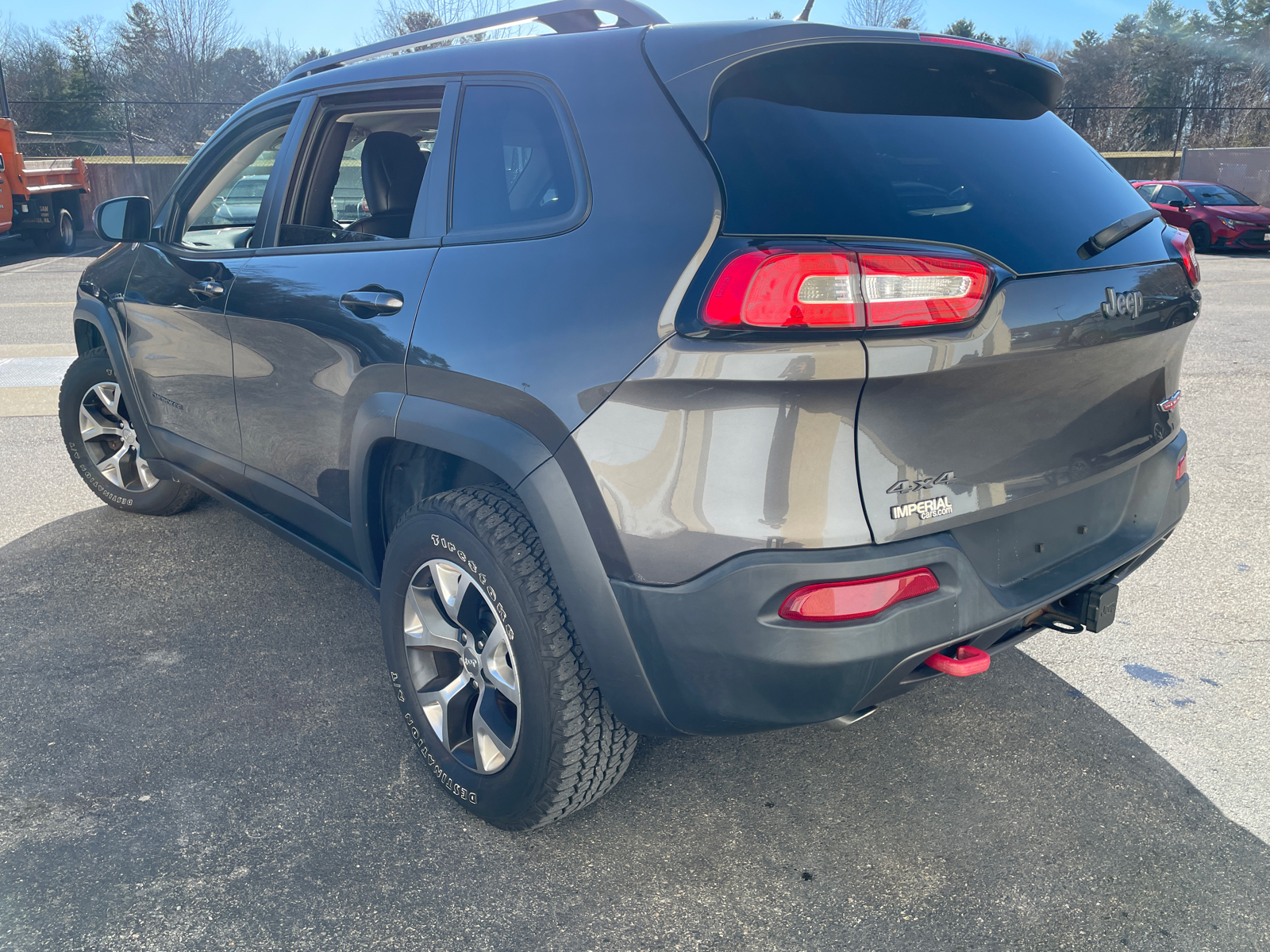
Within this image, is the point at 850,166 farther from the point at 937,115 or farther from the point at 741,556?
the point at 741,556

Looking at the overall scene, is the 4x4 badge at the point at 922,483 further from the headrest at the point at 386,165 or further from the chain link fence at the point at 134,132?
the chain link fence at the point at 134,132

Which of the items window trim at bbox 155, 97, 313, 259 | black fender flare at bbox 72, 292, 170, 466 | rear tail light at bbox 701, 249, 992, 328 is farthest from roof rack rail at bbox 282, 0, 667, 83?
black fender flare at bbox 72, 292, 170, 466

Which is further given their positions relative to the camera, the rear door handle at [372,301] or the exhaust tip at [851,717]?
the rear door handle at [372,301]

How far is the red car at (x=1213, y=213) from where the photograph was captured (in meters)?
17.8

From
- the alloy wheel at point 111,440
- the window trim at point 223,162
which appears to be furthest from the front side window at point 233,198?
the alloy wheel at point 111,440

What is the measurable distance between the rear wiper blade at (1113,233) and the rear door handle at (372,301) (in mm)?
1561

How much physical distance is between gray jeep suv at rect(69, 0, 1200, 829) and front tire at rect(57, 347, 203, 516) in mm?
1941

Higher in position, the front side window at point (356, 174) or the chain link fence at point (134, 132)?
the chain link fence at point (134, 132)

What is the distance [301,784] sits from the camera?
2.55 m

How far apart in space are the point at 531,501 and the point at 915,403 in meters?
0.80

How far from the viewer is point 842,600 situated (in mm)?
1808

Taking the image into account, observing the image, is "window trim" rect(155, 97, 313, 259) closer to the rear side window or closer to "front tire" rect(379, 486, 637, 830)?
the rear side window

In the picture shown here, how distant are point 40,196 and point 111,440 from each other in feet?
47.8

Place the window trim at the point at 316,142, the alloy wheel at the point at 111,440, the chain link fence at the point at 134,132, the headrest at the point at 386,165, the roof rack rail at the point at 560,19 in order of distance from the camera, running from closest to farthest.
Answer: the roof rack rail at the point at 560,19 < the window trim at the point at 316,142 < the headrest at the point at 386,165 < the alloy wheel at the point at 111,440 < the chain link fence at the point at 134,132
